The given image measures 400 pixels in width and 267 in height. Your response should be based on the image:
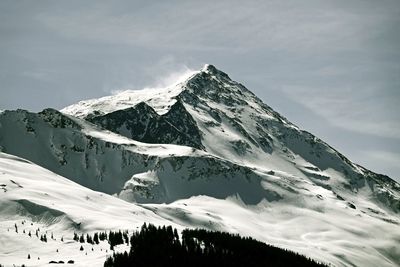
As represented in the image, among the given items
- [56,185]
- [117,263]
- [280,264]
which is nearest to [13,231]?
[117,263]

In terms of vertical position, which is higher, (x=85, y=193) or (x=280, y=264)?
(x=85, y=193)

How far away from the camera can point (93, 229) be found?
10781 cm

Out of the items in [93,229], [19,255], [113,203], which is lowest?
[19,255]

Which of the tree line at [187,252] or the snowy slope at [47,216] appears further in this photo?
the snowy slope at [47,216]

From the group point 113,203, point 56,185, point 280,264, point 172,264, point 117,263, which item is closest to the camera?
point 117,263

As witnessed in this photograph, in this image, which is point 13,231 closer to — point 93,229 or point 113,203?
point 93,229

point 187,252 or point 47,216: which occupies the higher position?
point 47,216

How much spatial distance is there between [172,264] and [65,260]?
14634 mm

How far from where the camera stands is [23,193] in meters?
127

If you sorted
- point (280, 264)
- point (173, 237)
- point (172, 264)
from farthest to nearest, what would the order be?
point (280, 264) → point (173, 237) → point (172, 264)

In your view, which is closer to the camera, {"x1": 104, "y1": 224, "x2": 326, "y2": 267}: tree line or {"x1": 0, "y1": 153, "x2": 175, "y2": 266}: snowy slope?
{"x1": 104, "y1": 224, "x2": 326, "y2": 267}: tree line

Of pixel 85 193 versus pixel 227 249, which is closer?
pixel 227 249

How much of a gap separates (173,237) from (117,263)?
23.2 metres

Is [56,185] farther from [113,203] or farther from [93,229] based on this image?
[93,229]
